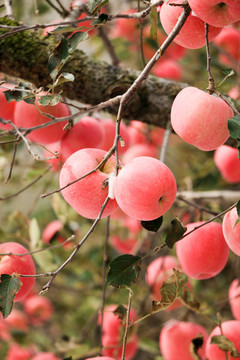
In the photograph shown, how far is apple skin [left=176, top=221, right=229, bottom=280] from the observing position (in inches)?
25.6

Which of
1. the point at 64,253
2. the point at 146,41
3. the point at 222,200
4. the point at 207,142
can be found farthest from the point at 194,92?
the point at 146,41

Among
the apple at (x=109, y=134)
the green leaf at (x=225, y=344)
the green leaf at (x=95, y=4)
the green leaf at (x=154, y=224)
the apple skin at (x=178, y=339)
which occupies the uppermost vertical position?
the green leaf at (x=95, y=4)

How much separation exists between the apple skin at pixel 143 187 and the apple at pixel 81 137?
0.64ft

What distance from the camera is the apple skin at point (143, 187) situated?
476mm

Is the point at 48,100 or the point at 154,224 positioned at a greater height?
the point at 48,100

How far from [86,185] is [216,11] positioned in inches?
9.9

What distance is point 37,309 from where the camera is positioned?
1.60m

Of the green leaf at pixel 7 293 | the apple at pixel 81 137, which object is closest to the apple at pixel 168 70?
the apple at pixel 81 137

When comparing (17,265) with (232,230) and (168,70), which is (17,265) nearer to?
(232,230)

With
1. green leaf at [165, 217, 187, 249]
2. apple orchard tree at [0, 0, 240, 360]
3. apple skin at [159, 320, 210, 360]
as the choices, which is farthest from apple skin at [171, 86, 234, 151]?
apple skin at [159, 320, 210, 360]

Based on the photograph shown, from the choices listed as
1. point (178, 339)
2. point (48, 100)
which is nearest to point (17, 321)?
point (178, 339)

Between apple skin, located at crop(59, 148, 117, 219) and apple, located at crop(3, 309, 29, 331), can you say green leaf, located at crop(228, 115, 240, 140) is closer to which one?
apple skin, located at crop(59, 148, 117, 219)

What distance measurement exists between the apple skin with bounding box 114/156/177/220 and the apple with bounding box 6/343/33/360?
1096mm

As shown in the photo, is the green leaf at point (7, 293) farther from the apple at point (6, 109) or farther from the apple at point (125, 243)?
the apple at point (125, 243)
